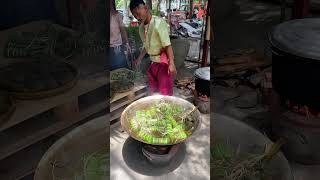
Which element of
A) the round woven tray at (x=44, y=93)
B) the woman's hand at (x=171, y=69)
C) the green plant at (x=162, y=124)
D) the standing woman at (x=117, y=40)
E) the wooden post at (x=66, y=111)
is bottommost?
the green plant at (x=162, y=124)

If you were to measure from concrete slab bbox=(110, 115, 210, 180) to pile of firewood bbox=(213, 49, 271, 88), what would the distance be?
48.6 inches

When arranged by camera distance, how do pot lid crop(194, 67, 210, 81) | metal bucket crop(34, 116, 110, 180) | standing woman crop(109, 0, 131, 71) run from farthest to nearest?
standing woman crop(109, 0, 131, 71) → pot lid crop(194, 67, 210, 81) → metal bucket crop(34, 116, 110, 180)

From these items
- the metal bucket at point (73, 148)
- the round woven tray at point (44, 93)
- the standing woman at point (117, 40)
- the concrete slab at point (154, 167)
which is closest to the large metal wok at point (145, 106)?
the metal bucket at point (73, 148)

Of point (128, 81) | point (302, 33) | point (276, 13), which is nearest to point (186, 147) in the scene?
point (128, 81)

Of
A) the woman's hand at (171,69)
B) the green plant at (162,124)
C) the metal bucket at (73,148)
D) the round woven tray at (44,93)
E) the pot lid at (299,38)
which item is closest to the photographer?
the pot lid at (299,38)

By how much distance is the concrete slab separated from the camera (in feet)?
11.7

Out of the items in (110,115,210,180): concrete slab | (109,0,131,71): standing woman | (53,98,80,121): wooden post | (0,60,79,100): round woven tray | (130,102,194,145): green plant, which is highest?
(109,0,131,71): standing woman

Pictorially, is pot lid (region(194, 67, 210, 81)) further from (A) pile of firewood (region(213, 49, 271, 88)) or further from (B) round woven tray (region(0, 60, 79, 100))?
(B) round woven tray (region(0, 60, 79, 100))

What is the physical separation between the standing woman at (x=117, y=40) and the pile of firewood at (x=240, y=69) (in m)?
1.42

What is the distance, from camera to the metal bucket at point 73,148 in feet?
9.73

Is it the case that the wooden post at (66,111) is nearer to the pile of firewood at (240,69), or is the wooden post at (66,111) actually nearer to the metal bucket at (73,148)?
the metal bucket at (73,148)

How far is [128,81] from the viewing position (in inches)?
183

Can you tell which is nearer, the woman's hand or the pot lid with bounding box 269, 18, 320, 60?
the pot lid with bounding box 269, 18, 320, 60

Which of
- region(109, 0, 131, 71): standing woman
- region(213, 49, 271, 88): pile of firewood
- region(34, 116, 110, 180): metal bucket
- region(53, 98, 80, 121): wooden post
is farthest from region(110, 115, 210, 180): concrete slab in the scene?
region(109, 0, 131, 71): standing woman
